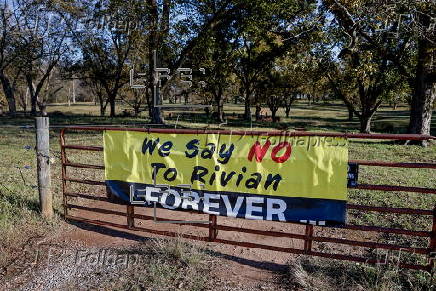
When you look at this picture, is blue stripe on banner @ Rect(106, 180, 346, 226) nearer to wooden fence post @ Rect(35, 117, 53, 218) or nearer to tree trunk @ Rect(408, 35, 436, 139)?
wooden fence post @ Rect(35, 117, 53, 218)

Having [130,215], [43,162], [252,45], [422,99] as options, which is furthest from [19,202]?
[252,45]

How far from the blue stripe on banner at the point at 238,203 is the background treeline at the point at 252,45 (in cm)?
282

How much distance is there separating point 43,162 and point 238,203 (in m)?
3.35

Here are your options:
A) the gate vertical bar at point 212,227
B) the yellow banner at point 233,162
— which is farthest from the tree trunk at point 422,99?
the gate vertical bar at point 212,227

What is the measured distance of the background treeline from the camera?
12225 millimetres

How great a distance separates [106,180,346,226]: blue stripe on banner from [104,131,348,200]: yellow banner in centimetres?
8

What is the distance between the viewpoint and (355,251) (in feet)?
15.3

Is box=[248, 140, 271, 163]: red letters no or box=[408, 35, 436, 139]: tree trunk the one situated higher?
box=[408, 35, 436, 139]: tree trunk

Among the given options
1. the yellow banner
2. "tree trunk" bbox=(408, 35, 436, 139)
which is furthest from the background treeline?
the yellow banner

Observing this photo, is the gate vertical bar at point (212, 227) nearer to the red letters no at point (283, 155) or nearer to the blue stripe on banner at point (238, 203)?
the blue stripe on banner at point (238, 203)

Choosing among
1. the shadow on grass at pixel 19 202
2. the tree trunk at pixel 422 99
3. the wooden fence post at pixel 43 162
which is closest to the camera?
the wooden fence post at pixel 43 162

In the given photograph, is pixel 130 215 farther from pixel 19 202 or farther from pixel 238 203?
pixel 19 202

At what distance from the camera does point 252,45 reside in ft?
98.0

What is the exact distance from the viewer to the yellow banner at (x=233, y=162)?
4074mm
